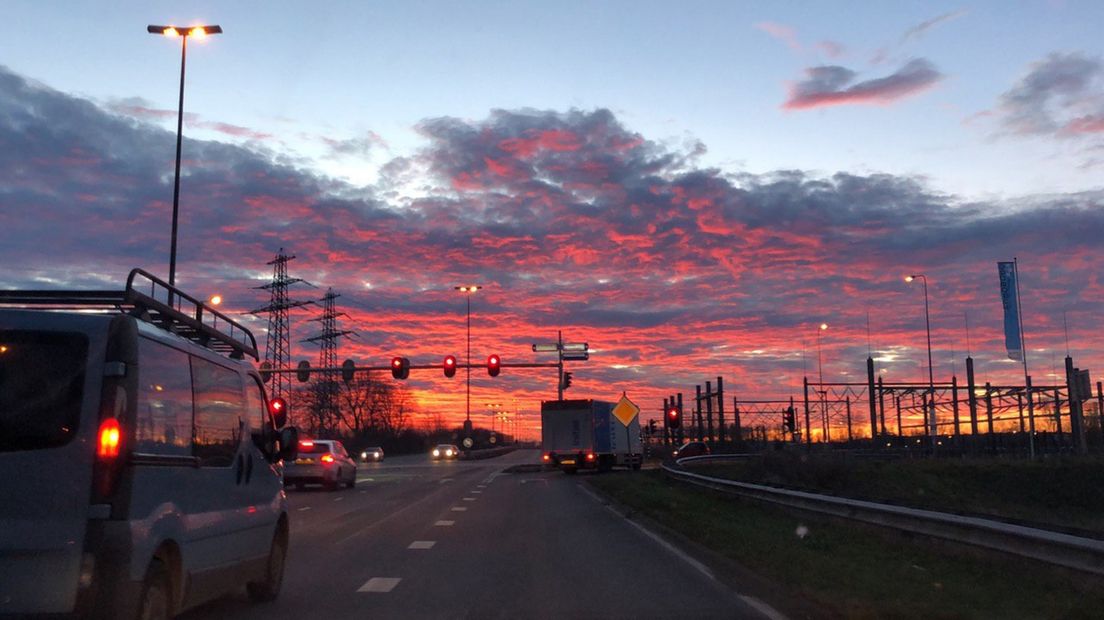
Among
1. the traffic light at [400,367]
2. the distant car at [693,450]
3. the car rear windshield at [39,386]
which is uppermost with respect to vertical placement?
the traffic light at [400,367]

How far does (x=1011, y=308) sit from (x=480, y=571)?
135 feet

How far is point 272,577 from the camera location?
9.78m

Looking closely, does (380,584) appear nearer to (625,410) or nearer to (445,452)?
(625,410)

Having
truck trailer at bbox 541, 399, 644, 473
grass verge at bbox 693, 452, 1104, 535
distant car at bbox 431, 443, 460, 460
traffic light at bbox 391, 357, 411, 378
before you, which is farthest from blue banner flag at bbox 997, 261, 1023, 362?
distant car at bbox 431, 443, 460, 460

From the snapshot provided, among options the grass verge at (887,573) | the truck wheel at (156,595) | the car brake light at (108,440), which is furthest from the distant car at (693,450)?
the car brake light at (108,440)

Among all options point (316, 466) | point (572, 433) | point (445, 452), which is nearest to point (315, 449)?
point (316, 466)

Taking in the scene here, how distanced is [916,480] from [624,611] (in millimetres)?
39031

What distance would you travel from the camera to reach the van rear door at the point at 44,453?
229 inches

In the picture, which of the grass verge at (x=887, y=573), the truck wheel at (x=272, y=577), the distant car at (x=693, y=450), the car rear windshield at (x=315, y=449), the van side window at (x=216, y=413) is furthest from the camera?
the distant car at (x=693, y=450)

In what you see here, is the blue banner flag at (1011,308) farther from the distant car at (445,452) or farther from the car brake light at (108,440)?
the distant car at (445,452)

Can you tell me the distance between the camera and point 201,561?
7555 mm

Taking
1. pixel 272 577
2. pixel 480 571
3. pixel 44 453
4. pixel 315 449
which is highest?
pixel 44 453

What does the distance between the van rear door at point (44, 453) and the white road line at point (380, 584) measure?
4.90 m

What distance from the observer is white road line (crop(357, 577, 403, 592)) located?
34.6 feet
